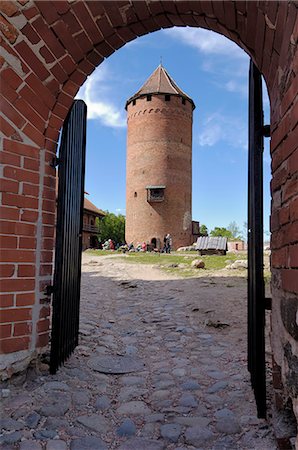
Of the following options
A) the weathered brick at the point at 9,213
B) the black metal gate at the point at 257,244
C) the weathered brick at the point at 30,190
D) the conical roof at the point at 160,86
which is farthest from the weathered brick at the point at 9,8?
the conical roof at the point at 160,86

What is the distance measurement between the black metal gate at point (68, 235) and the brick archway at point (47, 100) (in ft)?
0.28

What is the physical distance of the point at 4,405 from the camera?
7.80ft

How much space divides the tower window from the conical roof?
332 inches

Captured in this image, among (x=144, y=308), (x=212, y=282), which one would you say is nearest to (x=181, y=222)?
(x=212, y=282)

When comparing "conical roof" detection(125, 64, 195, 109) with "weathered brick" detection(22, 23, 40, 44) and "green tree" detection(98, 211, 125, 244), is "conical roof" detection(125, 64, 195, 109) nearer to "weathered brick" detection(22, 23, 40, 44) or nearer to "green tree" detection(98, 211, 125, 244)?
"green tree" detection(98, 211, 125, 244)

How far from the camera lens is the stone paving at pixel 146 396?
204cm

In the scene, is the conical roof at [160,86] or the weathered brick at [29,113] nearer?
the weathered brick at [29,113]

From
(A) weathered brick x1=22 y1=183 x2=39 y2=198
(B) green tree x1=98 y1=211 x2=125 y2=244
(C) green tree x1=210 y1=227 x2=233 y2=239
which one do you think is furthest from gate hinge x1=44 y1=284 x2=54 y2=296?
(C) green tree x1=210 y1=227 x2=233 y2=239

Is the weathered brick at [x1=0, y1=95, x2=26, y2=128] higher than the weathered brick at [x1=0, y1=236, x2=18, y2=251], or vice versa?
the weathered brick at [x1=0, y1=95, x2=26, y2=128]

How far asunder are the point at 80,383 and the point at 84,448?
873 mm

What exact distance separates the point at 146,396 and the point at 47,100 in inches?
94.8

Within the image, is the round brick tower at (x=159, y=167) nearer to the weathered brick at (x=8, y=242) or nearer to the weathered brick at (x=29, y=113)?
the weathered brick at (x=29, y=113)

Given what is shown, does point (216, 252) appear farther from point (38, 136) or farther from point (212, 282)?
Answer: point (38, 136)

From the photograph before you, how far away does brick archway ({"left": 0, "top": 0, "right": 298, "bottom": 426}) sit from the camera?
79.9 inches
